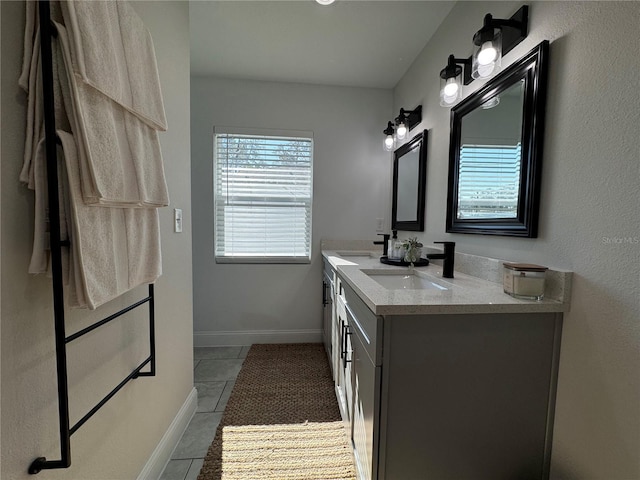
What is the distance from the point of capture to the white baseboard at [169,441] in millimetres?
1247

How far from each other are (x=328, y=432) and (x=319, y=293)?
131 cm

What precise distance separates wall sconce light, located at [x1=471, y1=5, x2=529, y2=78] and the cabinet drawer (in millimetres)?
1192

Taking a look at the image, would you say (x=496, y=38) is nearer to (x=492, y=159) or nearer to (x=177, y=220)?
(x=492, y=159)

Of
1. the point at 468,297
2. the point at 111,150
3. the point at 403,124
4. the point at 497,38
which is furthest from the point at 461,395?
the point at 403,124

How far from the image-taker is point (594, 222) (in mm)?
885

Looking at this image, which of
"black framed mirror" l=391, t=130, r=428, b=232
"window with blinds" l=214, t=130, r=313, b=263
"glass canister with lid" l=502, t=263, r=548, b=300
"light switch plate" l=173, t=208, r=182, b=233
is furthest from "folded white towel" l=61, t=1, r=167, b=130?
"black framed mirror" l=391, t=130, r=428, b=232

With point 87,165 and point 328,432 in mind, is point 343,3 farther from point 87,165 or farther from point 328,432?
point 328,432

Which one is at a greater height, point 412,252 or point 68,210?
point 68,210

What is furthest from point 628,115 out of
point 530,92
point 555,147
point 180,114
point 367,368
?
point 180,114

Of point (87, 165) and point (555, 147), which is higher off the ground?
point (555, 147)

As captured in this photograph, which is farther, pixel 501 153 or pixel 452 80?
pixel 452 80

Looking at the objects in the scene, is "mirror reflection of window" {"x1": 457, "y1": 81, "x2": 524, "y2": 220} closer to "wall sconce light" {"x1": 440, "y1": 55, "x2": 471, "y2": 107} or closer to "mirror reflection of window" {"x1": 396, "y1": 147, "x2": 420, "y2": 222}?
"wall sconce light" {"x1": 440, "y1": 55, "x2": 471, "y2": 107}

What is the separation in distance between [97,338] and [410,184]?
219cm

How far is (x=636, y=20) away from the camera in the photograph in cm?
78
